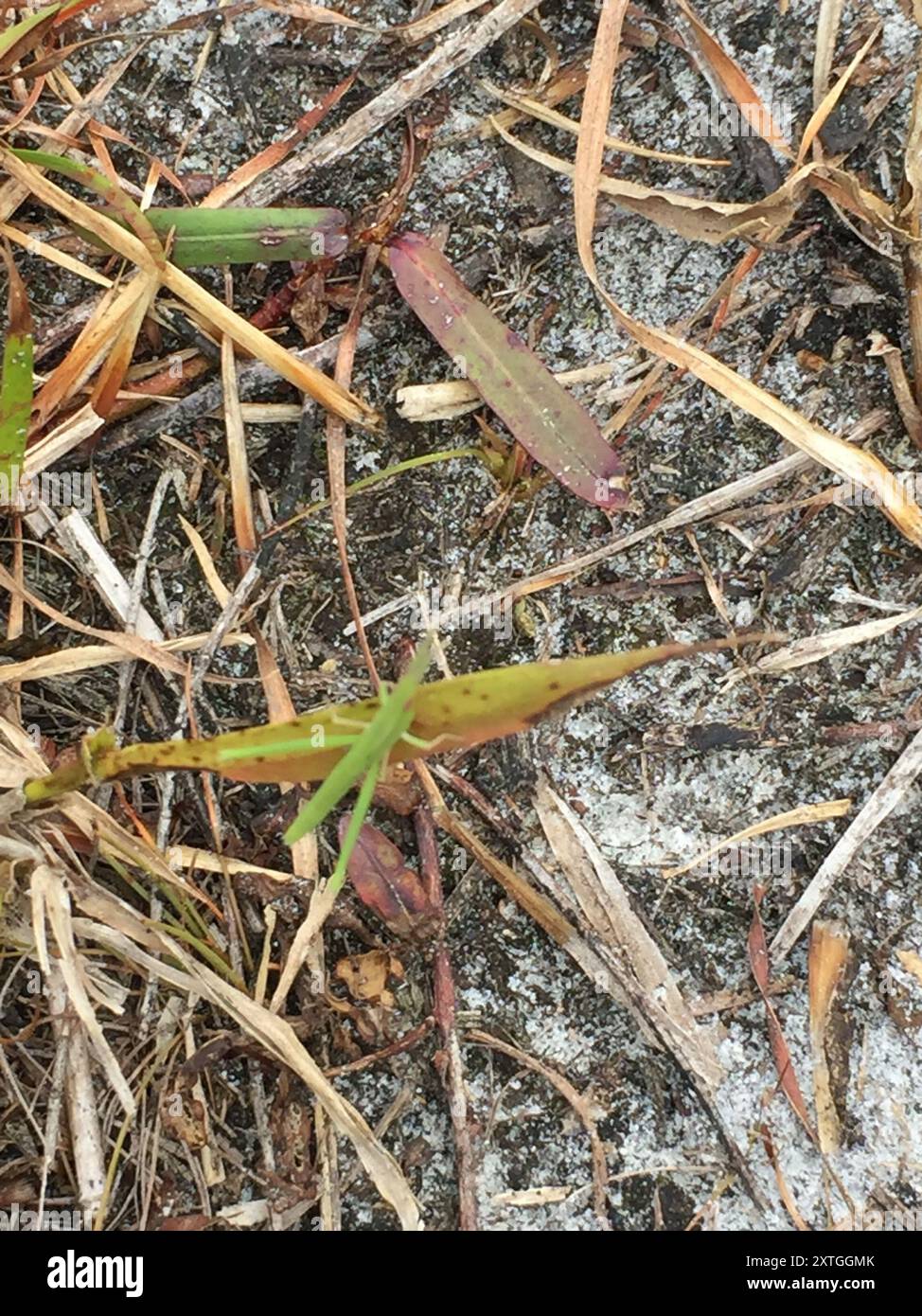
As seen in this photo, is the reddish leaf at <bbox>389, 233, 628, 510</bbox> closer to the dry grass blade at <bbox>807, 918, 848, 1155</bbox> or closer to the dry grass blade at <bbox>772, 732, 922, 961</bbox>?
the dry grass blade at <bbox>772, 732, 922, 961</bbox>

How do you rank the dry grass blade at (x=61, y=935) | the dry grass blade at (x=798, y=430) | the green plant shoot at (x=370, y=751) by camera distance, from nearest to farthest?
the green plant shoot at (x=370, y=751) < the dry grass blade at (x=61, y=935) < the dry grass blade at (x=798, y=430)

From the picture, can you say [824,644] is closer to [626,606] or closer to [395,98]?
[626,606]

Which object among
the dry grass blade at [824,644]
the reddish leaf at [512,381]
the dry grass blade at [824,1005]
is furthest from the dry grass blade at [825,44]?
the dry grass blade at [824,1005]

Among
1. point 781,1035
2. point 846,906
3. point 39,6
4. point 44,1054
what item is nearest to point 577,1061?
point 781,1035

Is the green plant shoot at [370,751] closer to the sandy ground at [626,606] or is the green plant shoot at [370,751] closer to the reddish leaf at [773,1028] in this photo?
the sandy ground at [626,606]

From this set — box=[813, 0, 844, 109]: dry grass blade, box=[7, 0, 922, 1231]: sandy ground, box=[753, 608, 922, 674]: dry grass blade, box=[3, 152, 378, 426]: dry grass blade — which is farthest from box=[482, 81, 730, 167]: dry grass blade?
box=[753, 608, 922, 674]: dry grass blade

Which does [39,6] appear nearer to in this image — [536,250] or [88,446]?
[88,446]
